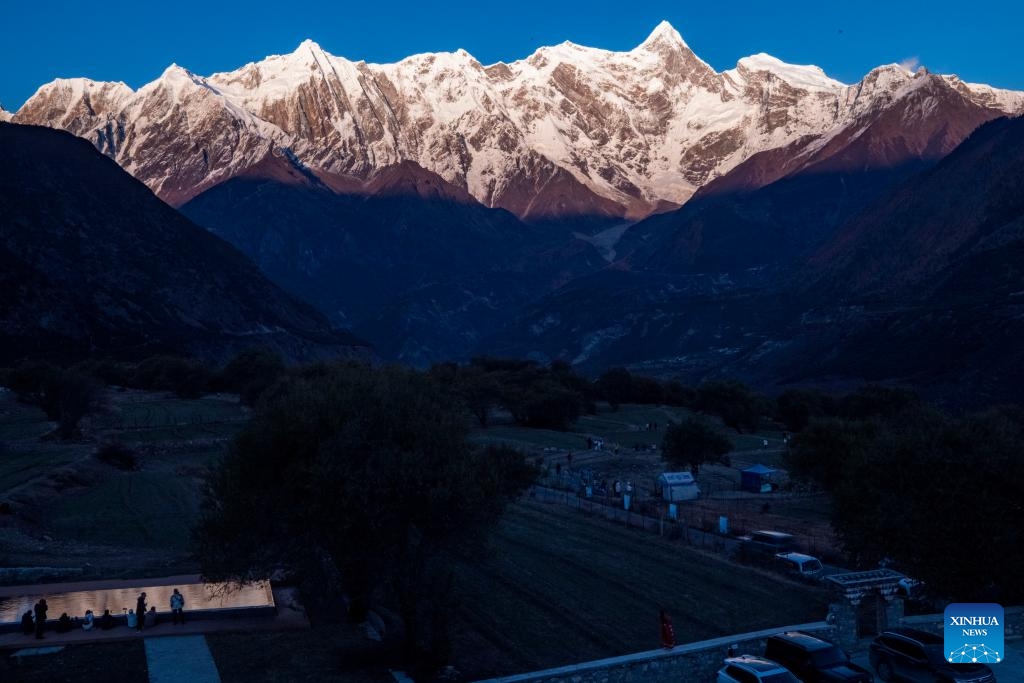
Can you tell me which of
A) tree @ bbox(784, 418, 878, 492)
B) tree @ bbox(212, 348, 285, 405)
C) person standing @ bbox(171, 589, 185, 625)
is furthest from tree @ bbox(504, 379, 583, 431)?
person standing @ bbox(171, 589, 185, 625)

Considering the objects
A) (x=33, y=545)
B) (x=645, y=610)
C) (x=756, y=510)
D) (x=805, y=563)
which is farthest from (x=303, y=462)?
(x=756, y=510)

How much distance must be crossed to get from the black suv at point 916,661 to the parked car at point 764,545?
14.6 m

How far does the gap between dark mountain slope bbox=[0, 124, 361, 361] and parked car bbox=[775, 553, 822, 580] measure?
116626 millimetres

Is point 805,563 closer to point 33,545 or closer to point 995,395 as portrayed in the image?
point 33,545

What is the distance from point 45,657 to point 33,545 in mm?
15489

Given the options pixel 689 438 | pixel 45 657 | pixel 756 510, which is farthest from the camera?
pixel 689 438

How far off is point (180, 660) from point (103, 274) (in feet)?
491

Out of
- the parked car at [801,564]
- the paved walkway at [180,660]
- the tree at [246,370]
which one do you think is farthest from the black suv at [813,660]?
the tree at [246,370]

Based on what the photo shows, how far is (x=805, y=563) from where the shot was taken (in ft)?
127

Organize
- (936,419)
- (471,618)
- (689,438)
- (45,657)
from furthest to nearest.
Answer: (689,438) < (936,419) < (471,618) < (45,657)

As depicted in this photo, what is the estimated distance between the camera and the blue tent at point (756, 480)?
66.1m

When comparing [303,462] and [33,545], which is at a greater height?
[303,462]

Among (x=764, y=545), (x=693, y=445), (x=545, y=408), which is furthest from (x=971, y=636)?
(x=545, y=408)

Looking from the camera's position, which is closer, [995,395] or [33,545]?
[33,545]
